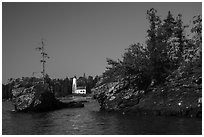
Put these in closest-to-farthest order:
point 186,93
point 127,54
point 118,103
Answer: point 186,93 → point 118,103 → point 127,54

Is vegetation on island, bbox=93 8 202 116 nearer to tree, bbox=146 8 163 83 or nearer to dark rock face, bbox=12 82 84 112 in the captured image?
tree, bbox=146 8 163 83

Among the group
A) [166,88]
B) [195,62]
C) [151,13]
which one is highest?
[151,13]

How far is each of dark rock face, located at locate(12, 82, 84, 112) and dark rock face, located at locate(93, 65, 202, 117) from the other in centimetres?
982

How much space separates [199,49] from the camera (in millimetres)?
42594

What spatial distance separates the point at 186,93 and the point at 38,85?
26.3m

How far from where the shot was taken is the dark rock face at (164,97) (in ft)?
120

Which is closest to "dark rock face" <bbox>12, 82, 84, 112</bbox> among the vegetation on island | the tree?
the vegetation on island

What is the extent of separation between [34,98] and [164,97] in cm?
2218

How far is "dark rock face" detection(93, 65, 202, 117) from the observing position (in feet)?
120

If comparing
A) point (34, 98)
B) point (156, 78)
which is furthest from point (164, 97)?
point (34, 98)

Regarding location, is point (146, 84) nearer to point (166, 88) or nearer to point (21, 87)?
point (166, 88)

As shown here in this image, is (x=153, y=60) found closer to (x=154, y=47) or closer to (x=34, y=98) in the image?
(x=154, y=47)

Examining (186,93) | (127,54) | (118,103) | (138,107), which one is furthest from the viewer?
(127,54)

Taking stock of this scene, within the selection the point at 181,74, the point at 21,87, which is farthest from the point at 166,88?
the point at 21,87
